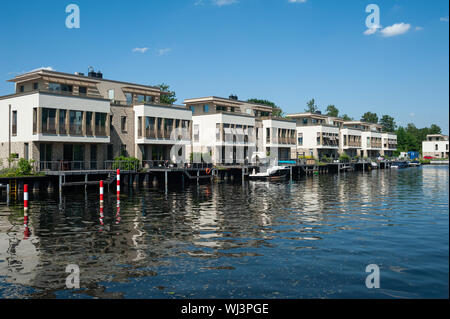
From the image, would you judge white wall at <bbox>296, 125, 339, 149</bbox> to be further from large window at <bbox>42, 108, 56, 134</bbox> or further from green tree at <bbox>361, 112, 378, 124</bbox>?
green tree at <bbox>361, 112, 378, 124</bbox>

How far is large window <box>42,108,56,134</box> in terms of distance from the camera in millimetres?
43625

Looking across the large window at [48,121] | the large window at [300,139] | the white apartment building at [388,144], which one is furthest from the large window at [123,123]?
the white apartment building at [388,144]

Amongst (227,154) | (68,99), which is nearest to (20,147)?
(68,99)

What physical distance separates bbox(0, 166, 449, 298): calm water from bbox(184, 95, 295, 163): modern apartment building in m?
41.4

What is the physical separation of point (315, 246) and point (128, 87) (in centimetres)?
4687

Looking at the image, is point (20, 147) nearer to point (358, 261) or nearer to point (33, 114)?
point (33, 114)

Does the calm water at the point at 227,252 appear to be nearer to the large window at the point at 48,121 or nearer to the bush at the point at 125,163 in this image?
the large window at the point at 48,121

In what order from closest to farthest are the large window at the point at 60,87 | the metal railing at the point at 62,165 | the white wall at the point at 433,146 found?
the metal railing at the point at 62,165 → the large window at the point at 60,87 → the white wall at the point at 433,146

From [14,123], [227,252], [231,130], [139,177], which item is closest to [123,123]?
[139,177]

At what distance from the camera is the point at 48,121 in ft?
144

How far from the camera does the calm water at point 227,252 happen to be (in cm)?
1132

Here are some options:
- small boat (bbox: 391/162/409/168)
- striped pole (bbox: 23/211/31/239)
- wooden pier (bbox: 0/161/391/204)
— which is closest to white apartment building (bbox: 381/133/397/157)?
small boat (bbox: 391/162/409/168)

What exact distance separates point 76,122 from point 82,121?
2.34 ft
